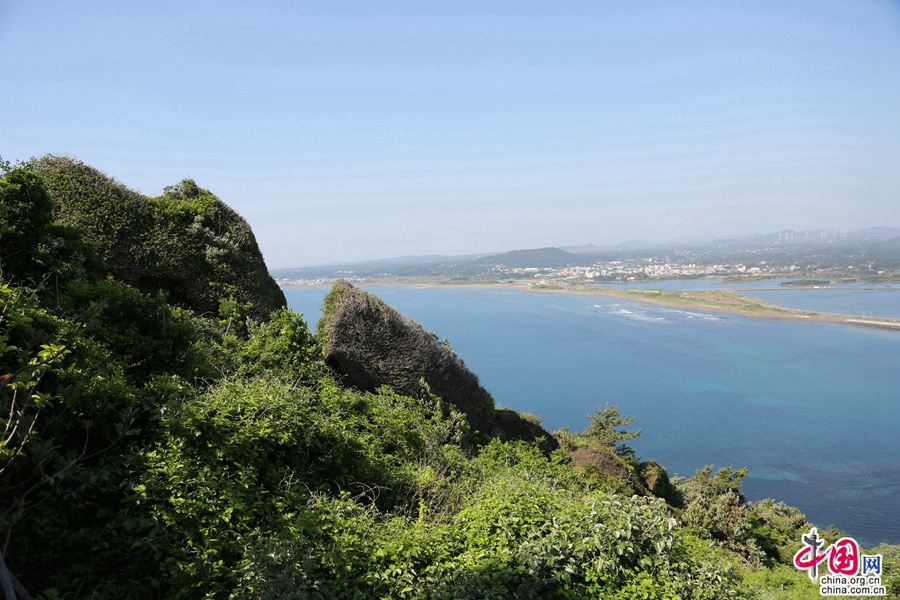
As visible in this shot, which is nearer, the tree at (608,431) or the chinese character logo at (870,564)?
the chinese character logo at (870,564)

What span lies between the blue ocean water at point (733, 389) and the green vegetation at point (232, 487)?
28690mm

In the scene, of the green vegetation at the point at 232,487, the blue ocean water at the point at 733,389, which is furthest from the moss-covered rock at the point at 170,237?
the blue ocean water at the point at 733,389

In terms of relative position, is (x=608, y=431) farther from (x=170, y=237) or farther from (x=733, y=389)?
(x=733, y=389)

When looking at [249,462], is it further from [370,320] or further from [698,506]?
[698,506]

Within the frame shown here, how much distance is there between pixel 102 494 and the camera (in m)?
4.08

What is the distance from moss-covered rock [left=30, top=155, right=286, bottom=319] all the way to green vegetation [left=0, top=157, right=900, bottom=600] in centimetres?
251

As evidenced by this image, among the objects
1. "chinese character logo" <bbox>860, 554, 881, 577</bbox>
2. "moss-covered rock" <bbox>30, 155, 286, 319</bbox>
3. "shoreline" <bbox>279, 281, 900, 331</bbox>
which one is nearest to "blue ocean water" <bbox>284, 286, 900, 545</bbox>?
"shoreline" <bbox>279, 281, 900, 331</bbox>

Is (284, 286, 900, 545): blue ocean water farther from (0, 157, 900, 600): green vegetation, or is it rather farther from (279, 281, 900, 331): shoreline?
(0, 157, 900, 600): green vegetation

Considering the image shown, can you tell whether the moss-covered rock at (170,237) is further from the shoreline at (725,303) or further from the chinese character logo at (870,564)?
the shoreline at (725,303)

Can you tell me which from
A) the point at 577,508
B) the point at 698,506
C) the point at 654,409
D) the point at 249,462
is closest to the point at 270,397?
the point at 249,462

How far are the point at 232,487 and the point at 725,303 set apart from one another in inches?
4051

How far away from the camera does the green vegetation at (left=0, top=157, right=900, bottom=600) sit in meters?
3.72

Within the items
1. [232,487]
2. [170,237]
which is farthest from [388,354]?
[232,487]

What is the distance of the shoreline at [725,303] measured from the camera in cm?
7122
